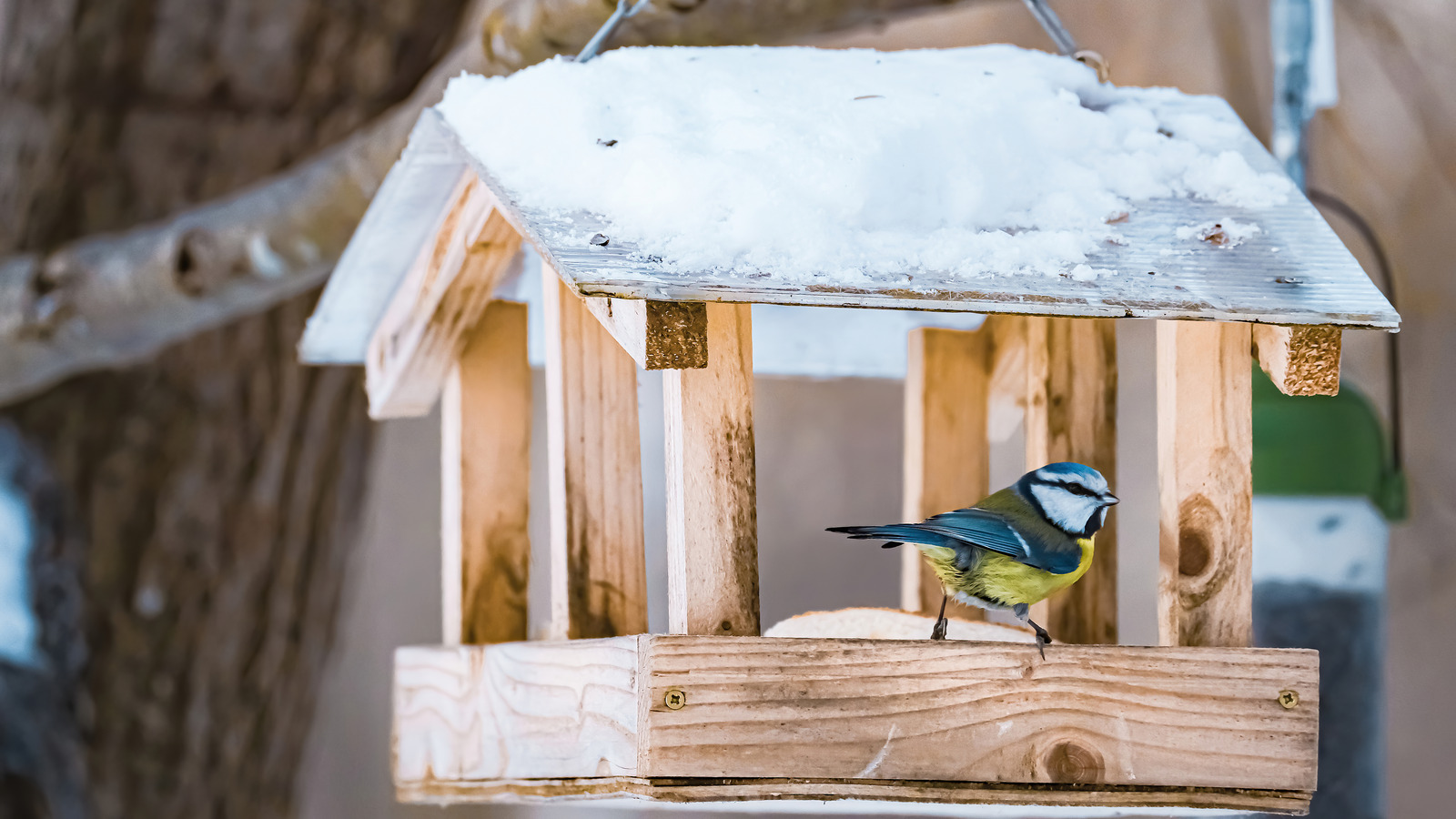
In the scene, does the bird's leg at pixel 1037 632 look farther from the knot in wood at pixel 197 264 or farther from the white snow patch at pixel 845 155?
the knot in wood at pixel 197 264

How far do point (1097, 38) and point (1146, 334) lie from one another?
0.68 metres

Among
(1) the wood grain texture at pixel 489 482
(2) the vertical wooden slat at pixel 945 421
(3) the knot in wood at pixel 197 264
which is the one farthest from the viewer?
(3) the knot in wood at pixel 197 264

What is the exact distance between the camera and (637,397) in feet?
4.27

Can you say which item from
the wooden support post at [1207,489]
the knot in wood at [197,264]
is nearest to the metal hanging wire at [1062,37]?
the wooden support post at [1207,489]

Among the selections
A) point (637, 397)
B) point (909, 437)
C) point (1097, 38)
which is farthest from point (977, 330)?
point (1097, 38)

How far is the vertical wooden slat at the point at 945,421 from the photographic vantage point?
164 centimetres

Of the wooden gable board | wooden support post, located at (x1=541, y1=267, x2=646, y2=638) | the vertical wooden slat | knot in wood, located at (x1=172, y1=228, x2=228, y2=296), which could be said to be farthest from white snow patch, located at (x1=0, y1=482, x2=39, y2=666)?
the vertical wooden slat

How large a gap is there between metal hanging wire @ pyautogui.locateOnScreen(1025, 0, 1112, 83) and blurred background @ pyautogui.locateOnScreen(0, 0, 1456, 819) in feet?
0.94

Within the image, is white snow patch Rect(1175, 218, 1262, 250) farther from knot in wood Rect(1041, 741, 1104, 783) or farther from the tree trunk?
the tree trunk

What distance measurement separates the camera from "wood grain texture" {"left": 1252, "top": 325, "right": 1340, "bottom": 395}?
3.51 ft

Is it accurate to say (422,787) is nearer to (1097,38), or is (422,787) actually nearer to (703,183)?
(703,183)

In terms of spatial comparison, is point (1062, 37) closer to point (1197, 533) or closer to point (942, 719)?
point (1197, 533)

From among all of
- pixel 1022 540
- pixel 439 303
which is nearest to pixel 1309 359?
pixel 1022 540

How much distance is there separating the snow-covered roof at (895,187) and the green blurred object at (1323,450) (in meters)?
0.39
